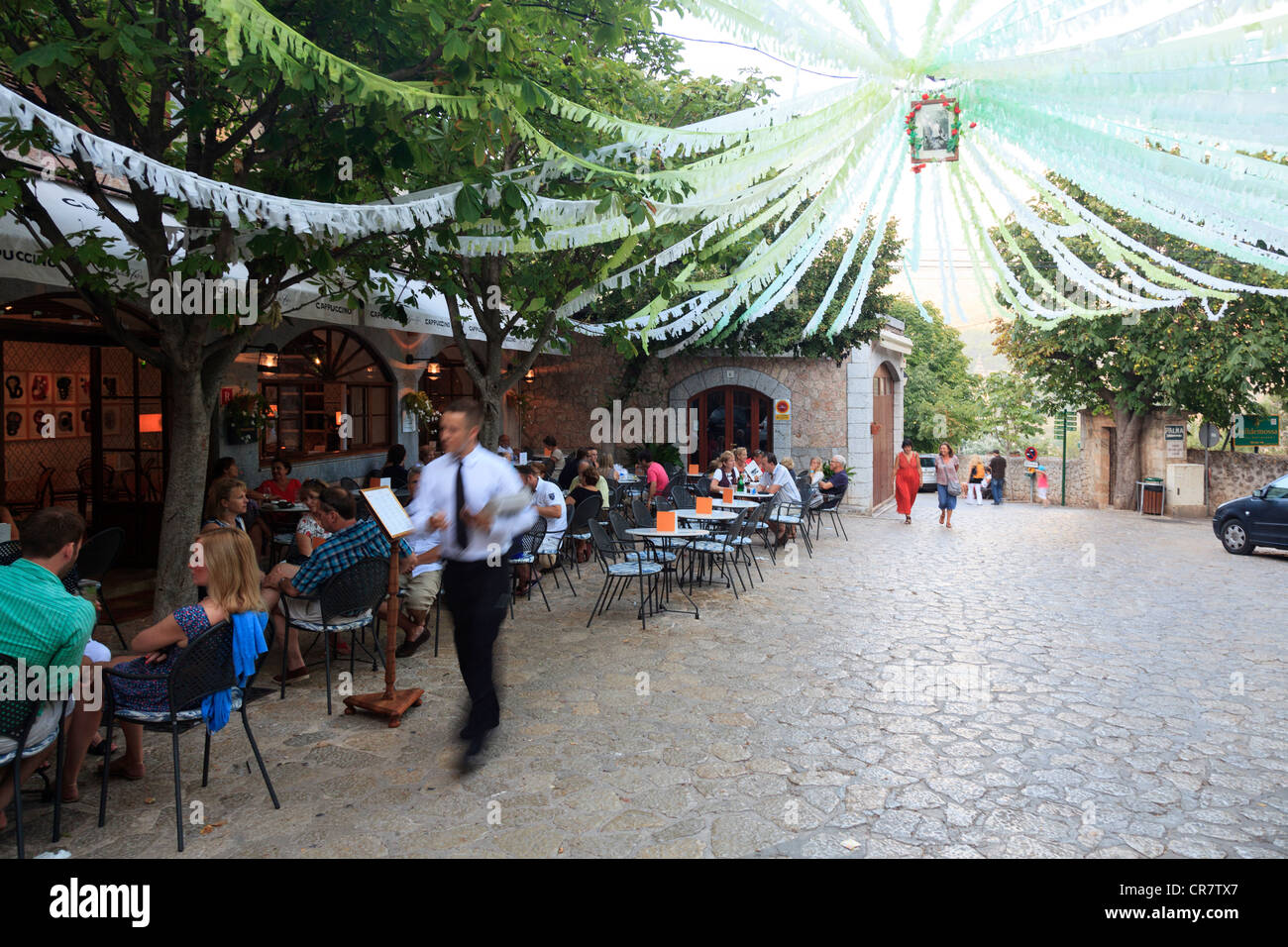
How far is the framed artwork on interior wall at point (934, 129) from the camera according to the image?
4855mm

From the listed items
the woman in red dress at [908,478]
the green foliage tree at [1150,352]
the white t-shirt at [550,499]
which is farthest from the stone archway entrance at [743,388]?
the white t-shirt at [550,499]

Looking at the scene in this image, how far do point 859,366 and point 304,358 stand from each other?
10.6m

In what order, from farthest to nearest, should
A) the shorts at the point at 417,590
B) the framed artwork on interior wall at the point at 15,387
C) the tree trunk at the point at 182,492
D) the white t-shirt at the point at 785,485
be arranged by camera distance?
the white t-shirt at the point at 785,485
the framed artwork on interior wall at the point at 15,387
the shorts at the point at 417,590
the tree trunk at the point at 182,492

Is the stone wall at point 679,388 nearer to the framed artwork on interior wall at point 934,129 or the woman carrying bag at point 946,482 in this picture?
the woman carrying bag at point 946,482

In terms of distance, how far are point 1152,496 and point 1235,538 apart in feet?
25.7

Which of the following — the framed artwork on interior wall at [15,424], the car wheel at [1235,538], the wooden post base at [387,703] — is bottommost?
the wooden post base at [387,703]

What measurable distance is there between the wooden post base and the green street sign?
2094cm

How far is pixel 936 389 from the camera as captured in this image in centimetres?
3691

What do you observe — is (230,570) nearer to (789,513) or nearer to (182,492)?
(182,492)

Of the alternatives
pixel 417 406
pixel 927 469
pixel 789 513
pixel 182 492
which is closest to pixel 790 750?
pixel 182 492

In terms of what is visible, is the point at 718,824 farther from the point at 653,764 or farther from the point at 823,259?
the point at 823,259

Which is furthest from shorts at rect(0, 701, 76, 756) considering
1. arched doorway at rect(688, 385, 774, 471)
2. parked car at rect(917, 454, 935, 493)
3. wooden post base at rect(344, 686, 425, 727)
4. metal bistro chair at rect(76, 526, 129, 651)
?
parked car at rect(917, 454, 935, 493)

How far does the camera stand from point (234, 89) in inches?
176

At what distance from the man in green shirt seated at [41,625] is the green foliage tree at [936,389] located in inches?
1168
